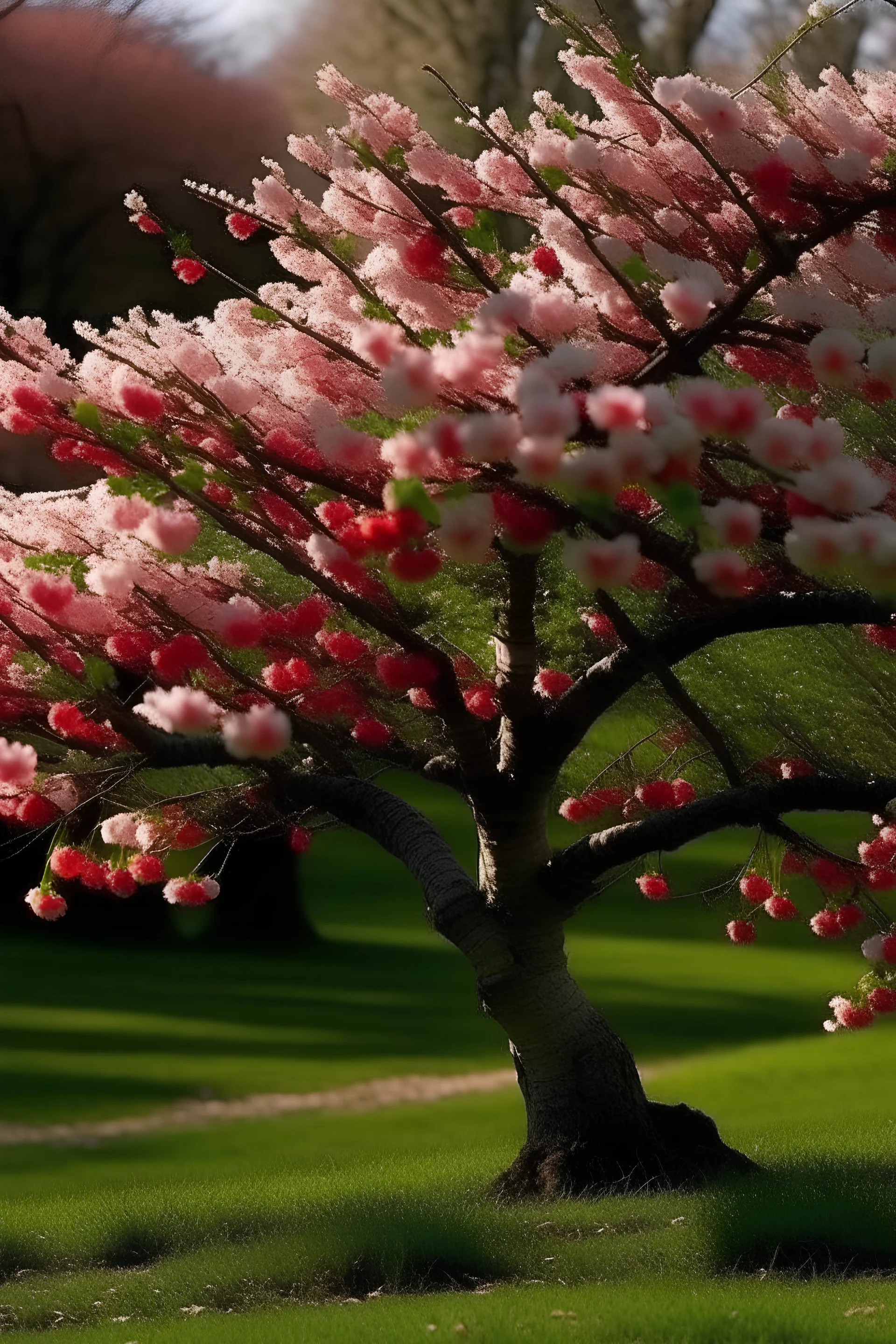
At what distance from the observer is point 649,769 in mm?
11117

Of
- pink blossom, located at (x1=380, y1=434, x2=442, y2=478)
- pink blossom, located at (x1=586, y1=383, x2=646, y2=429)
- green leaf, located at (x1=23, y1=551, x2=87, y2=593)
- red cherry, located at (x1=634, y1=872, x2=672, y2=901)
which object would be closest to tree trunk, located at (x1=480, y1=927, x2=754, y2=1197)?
red cherry, located at (x1=634, y1=872, x2=672, y2=901)

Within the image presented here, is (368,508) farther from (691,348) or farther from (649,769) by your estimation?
(649,769)

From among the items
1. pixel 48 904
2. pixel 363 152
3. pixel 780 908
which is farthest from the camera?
pixel 780 908

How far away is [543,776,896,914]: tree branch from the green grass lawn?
1255 millimetres

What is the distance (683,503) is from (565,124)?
1750mm

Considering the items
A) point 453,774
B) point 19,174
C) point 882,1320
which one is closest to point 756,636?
point 453,774

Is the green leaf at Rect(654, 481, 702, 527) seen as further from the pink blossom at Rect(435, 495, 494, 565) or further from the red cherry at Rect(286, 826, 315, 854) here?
the red cherry at Rect(286, 826, 315, 854)

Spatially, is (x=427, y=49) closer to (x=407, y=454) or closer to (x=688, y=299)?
(x=688, y=299)

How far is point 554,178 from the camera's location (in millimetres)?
4219

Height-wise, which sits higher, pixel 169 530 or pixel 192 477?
pixel 192 477

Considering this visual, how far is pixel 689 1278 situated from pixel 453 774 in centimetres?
213

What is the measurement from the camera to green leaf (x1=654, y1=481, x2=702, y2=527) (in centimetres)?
300

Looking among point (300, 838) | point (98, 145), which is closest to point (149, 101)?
point (98, 145)

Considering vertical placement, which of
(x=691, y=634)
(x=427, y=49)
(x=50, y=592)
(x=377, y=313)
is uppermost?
(x=427, y=49)
